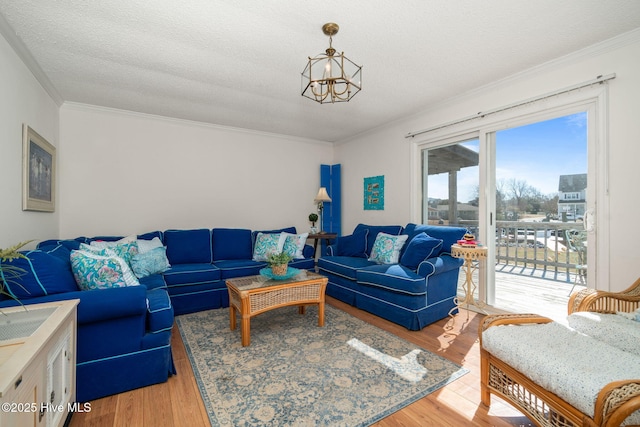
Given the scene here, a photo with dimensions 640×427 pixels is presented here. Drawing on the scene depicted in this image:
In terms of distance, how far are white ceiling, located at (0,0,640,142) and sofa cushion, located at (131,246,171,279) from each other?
187 centimetres

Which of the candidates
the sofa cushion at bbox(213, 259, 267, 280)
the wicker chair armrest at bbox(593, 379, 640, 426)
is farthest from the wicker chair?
the sofa cushion at bbox(213, 259, 267, 280)

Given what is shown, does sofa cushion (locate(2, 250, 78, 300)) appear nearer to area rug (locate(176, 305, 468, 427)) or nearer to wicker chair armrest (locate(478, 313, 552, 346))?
area rug (locate(176, 305, 468, 427))

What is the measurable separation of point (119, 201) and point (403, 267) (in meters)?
3.82

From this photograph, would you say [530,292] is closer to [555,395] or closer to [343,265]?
[343,265]

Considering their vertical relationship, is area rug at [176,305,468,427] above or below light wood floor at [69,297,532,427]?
above

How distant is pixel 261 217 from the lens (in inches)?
194

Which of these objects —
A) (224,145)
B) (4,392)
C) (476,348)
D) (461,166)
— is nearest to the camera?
(4,392)

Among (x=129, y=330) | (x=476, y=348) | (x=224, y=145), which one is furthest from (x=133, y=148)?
(x=476, y=348)

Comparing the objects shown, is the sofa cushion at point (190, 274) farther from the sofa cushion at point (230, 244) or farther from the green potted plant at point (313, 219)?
the green potted plant at point (313, 219)

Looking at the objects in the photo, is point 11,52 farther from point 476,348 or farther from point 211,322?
point 476,348

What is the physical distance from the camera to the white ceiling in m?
1.94

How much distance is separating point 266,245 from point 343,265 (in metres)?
1.21

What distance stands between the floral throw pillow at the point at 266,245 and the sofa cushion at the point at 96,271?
2066mm

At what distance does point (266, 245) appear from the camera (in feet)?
13.6
